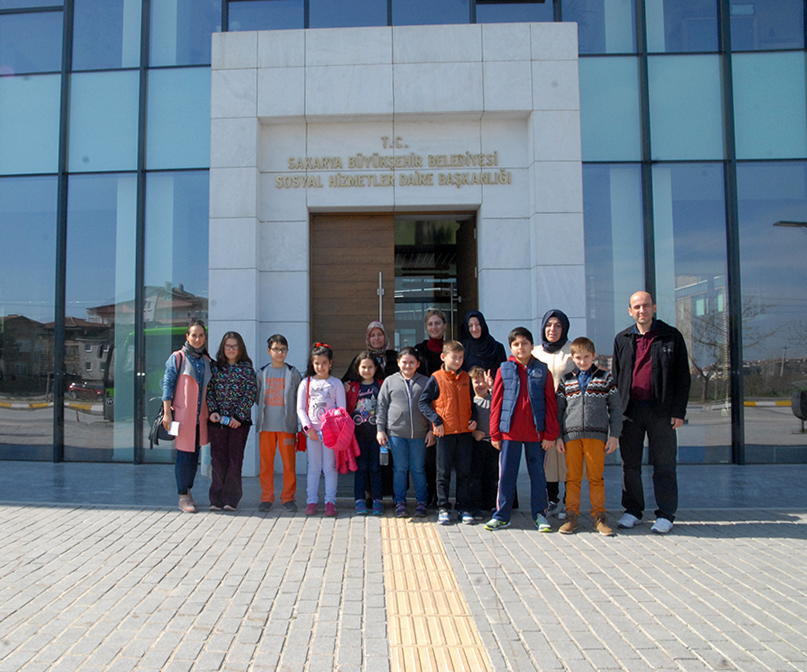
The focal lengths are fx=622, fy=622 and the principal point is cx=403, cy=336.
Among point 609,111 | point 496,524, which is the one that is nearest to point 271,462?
point 496,524

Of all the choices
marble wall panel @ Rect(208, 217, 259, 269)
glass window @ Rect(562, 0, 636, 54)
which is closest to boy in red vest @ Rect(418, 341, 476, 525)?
marble wall panel @ Rect(208, 217, 259, 269)

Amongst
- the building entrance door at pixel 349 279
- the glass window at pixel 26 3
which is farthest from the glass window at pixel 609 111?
the glass window at pixel 26 3

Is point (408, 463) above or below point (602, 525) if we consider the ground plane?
above

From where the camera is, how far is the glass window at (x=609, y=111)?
29.8ft

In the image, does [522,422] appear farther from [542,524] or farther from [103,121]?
[103,121]

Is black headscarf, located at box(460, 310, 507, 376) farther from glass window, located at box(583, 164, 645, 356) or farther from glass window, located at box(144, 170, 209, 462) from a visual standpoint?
glass window, located at box(144, 170, 209, 462)

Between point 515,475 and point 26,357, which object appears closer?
point 515,475

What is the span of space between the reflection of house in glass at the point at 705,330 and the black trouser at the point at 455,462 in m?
4.66

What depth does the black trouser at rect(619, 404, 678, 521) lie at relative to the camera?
546cm

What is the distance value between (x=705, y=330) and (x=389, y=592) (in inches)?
268

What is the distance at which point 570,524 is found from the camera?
534 centimetres

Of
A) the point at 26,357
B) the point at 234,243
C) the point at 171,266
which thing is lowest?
the point at 26,357

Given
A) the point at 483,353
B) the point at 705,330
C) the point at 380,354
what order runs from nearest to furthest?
the point at 483,353, the point at 380,354, the point at 705,330

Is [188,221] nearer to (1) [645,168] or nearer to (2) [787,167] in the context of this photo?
(1) [645,168]
